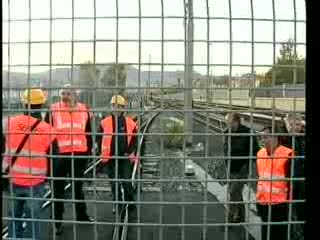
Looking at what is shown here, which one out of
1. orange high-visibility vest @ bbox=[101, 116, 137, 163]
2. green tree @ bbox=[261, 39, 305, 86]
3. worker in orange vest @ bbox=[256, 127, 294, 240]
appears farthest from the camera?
orange high-visibility vest @ bbox=[101, 116, 137, 163]

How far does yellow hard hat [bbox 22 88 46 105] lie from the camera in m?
3.46

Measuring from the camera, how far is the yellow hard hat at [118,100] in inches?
135

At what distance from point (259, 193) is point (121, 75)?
1441 millimetres

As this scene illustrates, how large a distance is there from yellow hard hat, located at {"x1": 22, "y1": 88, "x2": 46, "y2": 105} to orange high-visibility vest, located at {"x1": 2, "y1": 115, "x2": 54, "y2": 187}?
0.55ft

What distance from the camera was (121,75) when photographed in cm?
331

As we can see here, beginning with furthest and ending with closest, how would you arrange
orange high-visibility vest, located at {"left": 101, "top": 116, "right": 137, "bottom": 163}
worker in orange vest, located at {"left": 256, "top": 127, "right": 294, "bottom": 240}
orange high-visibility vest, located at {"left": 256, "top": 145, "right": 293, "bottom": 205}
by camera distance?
orange high-visibility vest, located at {"left": 101, "top": 116, "right": 137, "bottom": 163}, worker in orange vest, located at {"left": 256, "top": 127, "right": 294, "bottom": 240}, orange high-visibility vest, located at {"left": 256, "top": 145, "right": 293, "bottom": 205}

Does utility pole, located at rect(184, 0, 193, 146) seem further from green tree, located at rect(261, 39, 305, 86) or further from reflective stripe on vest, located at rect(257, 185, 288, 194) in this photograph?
reflective stripe on vest, located at rect(257, 185, 288, 194)

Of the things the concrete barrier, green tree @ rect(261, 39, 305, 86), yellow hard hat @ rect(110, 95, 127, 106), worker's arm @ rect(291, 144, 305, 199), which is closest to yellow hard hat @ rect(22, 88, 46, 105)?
yellow hard hat @ rect(110, 95, 127, 106)

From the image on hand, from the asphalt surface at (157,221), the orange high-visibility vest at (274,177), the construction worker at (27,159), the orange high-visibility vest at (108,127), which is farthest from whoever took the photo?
the asphalt surface at (157,221)

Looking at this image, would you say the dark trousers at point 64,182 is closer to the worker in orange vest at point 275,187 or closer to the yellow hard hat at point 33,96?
the yellow hard hat at point 33,96

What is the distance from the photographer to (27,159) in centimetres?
412

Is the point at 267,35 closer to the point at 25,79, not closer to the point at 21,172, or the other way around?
the point at 25,79

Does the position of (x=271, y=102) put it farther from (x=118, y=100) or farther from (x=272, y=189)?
(x=118, y=100)

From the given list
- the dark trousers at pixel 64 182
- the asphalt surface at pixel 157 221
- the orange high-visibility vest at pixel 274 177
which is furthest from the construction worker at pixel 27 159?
the orange high-visibility vest at pixel 274 177
